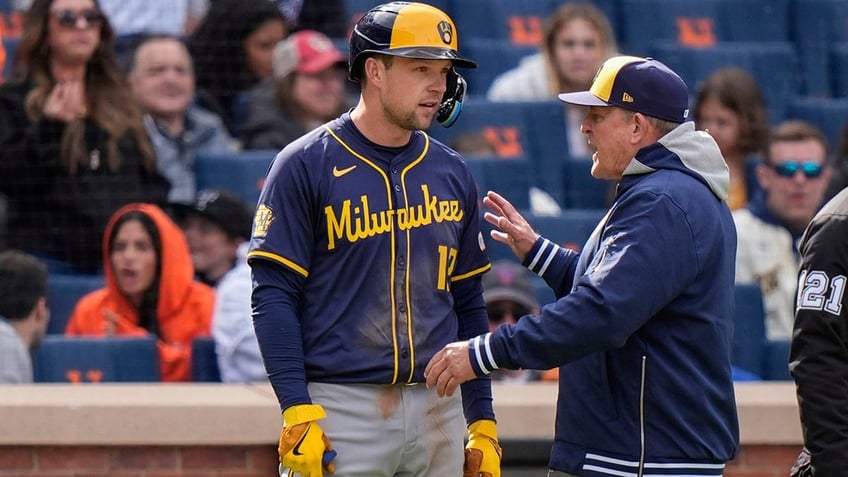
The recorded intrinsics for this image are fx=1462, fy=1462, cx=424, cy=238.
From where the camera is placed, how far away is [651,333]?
3189mm

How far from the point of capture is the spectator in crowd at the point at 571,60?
655 cm

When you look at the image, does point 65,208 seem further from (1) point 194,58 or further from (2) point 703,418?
(2) point 703,418

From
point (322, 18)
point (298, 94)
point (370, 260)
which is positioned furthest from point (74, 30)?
point (370, 260)

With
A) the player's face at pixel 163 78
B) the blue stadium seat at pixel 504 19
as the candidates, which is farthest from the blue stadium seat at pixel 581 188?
the player's face at pixel 163 78

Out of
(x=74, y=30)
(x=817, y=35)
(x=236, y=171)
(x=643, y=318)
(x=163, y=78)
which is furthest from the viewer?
(x=817, y=35)

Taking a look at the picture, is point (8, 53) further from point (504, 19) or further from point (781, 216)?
point (781, 216)

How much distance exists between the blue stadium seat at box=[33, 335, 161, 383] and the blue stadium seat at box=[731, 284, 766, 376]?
7.04 feet

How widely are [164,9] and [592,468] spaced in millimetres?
4368

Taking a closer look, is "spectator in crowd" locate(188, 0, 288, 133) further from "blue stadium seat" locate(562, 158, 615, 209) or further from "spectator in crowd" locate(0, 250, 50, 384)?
"spectator in crowd" locate(0, 250, 50, 384)

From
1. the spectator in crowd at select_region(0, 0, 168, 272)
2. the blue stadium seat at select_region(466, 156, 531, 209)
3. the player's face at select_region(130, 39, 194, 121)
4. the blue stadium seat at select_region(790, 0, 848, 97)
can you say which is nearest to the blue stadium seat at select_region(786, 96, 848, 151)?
the blue stadium seat at select_region(790, 0, 848, 97)

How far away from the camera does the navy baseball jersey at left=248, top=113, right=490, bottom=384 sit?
3254 mm

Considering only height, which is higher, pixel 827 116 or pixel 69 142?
pixel 69 142

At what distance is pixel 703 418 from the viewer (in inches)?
125

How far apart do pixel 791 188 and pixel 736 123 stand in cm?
48
